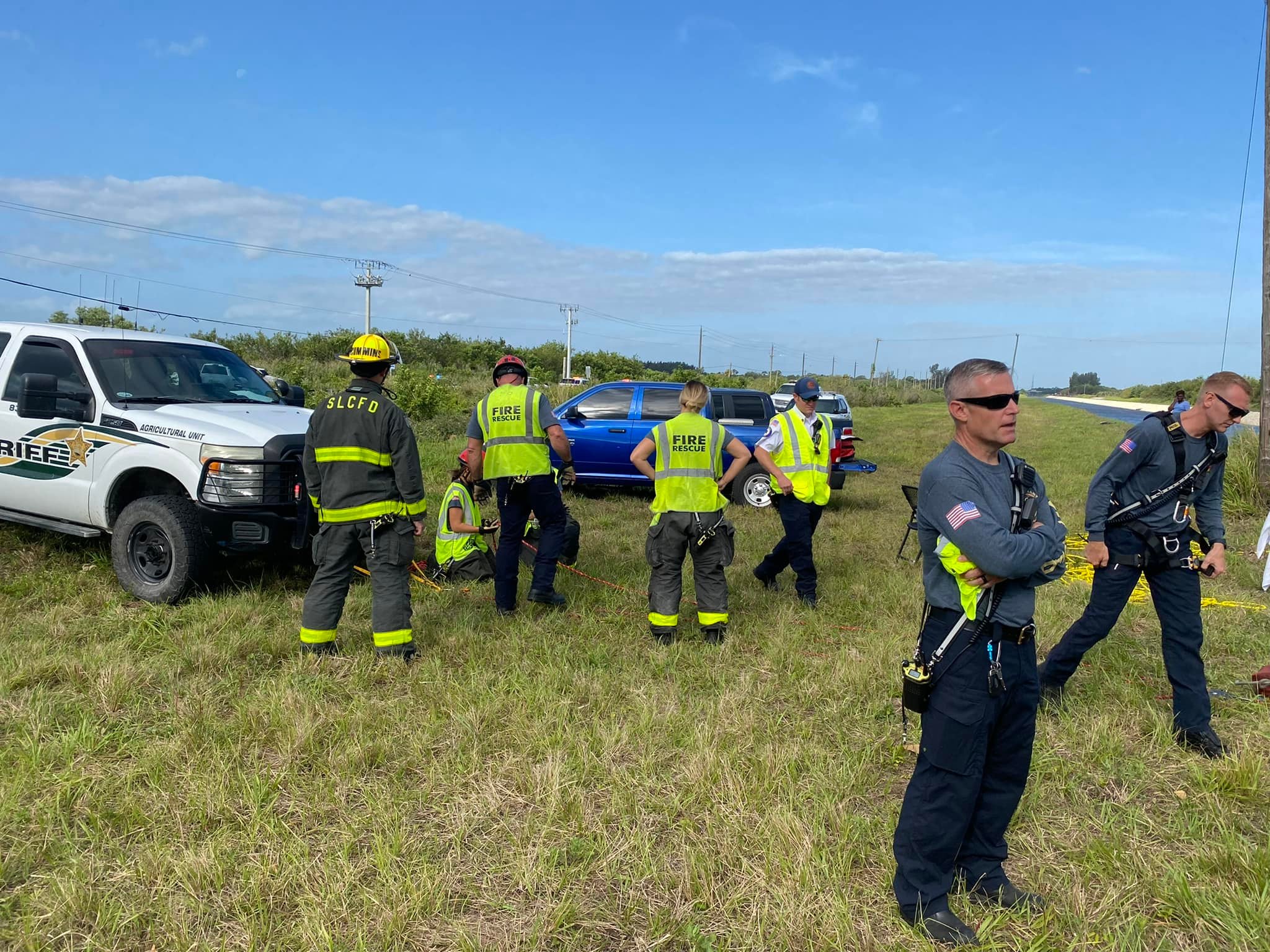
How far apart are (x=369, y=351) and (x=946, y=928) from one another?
4.08 m

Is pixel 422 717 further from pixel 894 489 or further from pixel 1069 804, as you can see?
pixel 894 489

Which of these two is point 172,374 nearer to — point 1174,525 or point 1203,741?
point 1174,525

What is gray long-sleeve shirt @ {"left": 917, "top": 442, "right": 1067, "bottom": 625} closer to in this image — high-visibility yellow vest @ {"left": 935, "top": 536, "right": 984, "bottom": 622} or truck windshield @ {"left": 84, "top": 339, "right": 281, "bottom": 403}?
high-visibility yellow vest @ {"left": 935, "top": 536, "right": 984, "bottom": 622}

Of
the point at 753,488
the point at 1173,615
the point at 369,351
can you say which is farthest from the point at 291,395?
the point at 1173,615

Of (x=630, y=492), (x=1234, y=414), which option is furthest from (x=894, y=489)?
(x=1234, y=414)

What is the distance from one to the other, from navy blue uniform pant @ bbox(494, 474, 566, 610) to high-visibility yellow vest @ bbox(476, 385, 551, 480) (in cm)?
8

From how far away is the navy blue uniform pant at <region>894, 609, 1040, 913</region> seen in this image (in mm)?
2490

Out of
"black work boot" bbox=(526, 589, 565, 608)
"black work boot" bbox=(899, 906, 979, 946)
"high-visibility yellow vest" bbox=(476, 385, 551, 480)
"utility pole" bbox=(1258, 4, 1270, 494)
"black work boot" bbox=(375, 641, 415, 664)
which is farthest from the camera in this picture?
"utility pole" bbox=(1258, 4, 1270, 494)

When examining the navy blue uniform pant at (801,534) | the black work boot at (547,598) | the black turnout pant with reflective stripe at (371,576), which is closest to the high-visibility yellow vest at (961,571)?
the black turnout pant with reflective stripe at (371,576)

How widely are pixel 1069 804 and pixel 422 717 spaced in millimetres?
3055

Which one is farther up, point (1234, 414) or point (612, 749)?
point (1234, 414)

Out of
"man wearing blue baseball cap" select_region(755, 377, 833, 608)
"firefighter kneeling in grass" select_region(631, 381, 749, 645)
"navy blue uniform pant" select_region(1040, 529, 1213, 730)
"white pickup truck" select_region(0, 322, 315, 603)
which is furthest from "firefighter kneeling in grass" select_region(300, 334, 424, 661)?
"navy blue uniform pant" select_region(1040, 529, 1213, 730)

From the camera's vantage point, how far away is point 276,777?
3547 millimetres

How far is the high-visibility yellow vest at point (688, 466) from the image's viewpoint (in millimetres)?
5414
